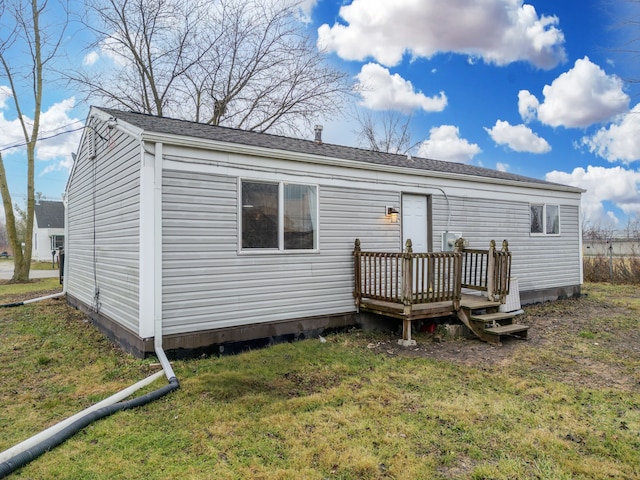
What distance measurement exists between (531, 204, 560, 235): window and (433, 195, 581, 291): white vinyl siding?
17 centimetres

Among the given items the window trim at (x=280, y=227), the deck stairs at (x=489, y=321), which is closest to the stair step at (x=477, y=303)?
the deck stairs at (x=489, y=321)

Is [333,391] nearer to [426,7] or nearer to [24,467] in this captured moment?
[24,467]

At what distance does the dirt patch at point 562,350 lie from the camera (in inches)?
187

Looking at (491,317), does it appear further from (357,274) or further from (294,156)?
(294,156)

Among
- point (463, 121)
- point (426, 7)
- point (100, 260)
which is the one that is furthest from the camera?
point (463, 121)

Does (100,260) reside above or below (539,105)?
below

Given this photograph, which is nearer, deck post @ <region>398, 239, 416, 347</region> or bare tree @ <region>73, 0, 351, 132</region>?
deck post @ <region>398, 239, 416, 347</region>

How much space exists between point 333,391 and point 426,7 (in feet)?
35.1

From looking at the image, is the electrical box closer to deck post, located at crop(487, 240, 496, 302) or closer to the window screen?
deck post, located at crop(487, 240, 496, 302)

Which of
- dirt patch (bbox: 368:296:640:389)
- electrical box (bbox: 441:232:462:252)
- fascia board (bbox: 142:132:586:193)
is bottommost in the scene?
dirt patch (bbox: 368:296:640:389)

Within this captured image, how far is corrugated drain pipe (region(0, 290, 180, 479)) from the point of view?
9.03 feet

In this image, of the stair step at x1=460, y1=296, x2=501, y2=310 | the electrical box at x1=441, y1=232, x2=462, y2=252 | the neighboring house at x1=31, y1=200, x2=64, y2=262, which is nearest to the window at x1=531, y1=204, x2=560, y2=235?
the electrical box at x1=441, y1=232, x2=462, y2=252

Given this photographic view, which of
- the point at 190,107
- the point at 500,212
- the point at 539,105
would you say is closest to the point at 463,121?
the point at 539,105

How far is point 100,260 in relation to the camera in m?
7.08
